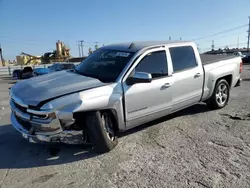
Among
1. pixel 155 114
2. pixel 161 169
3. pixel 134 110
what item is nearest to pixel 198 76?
pixel 155 114

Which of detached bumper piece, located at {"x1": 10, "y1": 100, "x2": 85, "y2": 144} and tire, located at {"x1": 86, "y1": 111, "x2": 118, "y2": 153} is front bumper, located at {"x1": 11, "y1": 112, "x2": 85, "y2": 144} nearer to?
detached bumper piece, located at {"x1": 10, "y1": 100, "x2": 85, "y2": 144}

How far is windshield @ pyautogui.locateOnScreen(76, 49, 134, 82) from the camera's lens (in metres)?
3.97

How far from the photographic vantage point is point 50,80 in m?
4.03

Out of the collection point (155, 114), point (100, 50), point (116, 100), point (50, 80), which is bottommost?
point (155, 114)

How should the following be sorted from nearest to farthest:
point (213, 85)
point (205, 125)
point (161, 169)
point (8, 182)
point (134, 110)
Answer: point (8, 182) → point (161, 169) → point (134, 110) → point (205, 125) → point (213, 85)

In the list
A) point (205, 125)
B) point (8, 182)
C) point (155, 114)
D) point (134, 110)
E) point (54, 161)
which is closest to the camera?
point (8, 182)

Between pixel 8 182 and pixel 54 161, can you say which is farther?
pixel 54 161

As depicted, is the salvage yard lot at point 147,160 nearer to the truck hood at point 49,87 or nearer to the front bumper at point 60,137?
the front bumper at point 60,137

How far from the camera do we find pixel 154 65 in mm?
4293

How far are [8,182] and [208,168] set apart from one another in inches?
105

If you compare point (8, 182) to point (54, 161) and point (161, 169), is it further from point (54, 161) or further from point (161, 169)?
point (161, 169)

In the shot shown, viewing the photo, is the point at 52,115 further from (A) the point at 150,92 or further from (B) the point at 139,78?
(A) the point at 150,92

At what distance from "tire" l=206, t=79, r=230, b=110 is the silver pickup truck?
53cm

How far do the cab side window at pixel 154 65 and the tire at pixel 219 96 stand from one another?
2.03 meters
